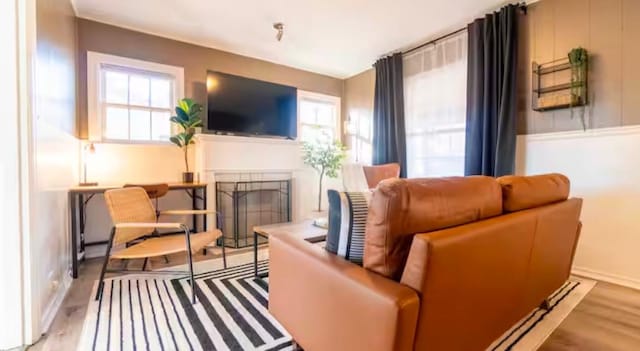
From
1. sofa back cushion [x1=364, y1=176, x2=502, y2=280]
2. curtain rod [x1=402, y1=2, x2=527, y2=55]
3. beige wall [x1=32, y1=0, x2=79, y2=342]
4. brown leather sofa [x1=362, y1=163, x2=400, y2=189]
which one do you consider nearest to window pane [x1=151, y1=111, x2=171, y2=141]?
beige wall [x1=32, y1=0, x2=79, y2=342]

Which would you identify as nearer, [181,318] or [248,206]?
[181,318]

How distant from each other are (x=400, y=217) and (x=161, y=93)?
3.56 metres

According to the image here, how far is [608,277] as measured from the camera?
249cm

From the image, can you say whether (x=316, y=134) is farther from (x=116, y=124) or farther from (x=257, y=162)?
(x=116, y=124)

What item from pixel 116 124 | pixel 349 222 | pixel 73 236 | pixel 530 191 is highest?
pixel 116 124

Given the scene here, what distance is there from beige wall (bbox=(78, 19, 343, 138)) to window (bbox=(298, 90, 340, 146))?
0.15m

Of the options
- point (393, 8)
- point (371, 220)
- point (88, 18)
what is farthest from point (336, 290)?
point (88, 18)

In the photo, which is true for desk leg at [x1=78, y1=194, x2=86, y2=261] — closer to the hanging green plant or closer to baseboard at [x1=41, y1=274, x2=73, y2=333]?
baseboard at [x1=41, y1=274, x2=73, y2=333]

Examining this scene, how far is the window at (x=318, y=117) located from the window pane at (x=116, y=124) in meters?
2.28

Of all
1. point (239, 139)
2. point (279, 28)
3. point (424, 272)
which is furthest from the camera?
point (239, 139)

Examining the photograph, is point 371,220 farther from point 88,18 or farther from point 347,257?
point 88,18

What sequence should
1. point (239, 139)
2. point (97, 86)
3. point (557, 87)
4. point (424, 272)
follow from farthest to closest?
point (239, 139) → point (97, 86) → point (557, 87) → point (424, 272)

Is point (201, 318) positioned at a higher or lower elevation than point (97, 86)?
lower

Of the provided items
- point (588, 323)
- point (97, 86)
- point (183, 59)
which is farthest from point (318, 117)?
point (588, 323)
